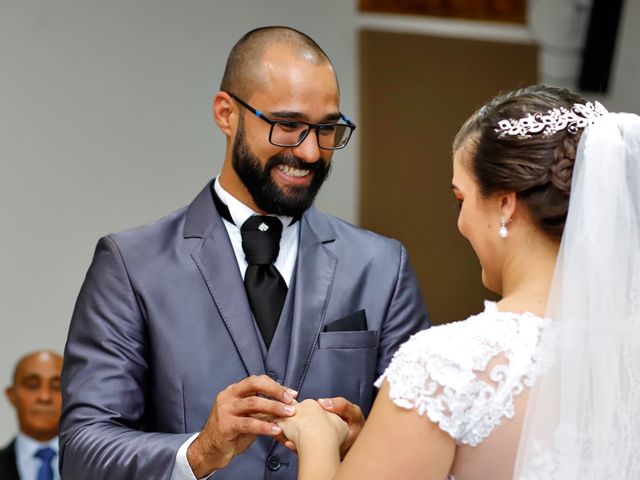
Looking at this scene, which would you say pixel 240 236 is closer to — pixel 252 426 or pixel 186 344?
pixel 186 344

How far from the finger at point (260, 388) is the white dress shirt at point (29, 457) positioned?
2.12 m

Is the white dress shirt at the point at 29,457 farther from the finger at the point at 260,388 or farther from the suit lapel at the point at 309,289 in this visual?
the finger at the point at 260,388

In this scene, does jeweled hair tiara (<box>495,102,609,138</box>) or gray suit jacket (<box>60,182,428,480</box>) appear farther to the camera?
gray suit jacket (<box>60,182,428,480</box>)

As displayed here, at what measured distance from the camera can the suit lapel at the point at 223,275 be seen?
2.31m

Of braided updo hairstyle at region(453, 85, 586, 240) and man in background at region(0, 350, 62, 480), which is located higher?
braided updo hairstyle at region(453, 85, 586, 240)

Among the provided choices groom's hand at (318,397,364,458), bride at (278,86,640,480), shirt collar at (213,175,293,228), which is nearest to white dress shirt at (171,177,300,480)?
shirt collar at (213,175,293,228)

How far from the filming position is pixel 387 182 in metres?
4.72

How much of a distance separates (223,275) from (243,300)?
77mm

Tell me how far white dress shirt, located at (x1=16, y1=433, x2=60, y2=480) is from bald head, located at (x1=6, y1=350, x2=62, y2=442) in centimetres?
2

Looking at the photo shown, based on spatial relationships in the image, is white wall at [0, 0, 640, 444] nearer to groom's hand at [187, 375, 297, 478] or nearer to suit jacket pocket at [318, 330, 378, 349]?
suit jacket pocket at [318, 330, 378, 349]

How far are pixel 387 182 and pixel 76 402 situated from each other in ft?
8.72

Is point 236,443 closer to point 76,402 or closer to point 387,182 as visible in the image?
point 76,402

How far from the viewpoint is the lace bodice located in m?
1.67

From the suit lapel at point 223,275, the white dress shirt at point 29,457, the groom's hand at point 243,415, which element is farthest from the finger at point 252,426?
the white dress shirt at point 29,457
